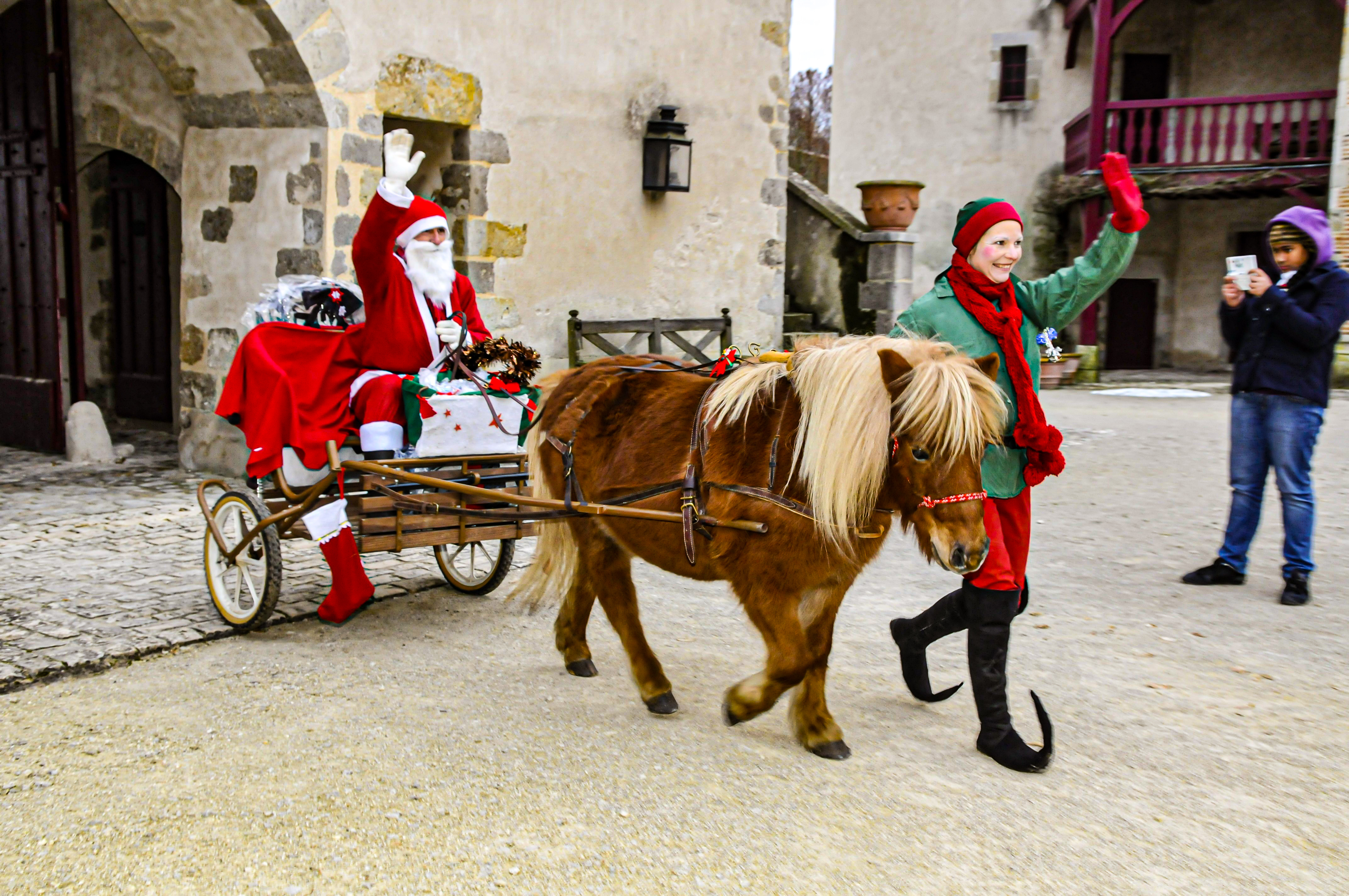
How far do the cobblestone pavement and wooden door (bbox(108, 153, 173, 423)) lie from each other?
1.94 meters

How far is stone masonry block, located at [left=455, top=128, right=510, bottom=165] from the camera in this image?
8430 mm

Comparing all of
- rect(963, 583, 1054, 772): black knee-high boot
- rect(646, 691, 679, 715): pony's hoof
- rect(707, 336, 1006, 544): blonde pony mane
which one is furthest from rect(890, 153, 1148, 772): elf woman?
rect(646, 691, 679, 715): pony's hoof

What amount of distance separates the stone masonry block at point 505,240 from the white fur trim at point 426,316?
406cm

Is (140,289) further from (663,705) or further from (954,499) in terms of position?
(954,499)

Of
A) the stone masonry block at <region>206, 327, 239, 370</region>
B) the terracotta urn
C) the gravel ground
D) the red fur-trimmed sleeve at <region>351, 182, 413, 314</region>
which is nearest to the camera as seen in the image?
the gravel ground

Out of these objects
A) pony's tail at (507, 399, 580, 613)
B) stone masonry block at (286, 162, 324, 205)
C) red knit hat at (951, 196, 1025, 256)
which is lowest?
pony's tail at (507, 399, 580, 613)

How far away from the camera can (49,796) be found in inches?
119

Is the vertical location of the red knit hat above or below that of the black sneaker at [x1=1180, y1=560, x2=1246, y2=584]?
above

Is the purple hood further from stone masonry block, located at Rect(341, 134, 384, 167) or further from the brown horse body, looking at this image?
stone masonry block, located at Rect(341, 134, 384, 167)

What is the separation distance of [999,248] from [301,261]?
5.29 meters

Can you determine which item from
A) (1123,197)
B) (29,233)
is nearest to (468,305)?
(1123,197)

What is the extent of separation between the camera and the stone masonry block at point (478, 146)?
8.43m

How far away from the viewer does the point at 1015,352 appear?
132 inches

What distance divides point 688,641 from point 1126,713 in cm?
170
